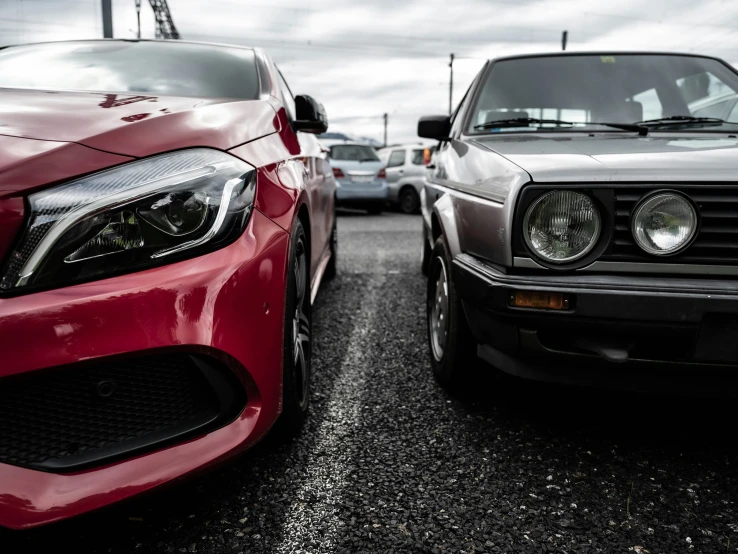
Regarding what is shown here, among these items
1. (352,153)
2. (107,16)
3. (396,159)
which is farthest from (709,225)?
(107,16)

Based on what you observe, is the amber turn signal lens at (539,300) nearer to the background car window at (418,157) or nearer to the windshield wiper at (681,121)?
the windshield wiper at (681,121)

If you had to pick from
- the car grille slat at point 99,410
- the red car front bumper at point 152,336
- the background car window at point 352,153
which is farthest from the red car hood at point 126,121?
the background car window at point 352,153

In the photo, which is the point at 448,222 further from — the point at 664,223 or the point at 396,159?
the point at 396,159

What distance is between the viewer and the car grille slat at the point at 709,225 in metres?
1.82

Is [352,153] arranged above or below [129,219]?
below

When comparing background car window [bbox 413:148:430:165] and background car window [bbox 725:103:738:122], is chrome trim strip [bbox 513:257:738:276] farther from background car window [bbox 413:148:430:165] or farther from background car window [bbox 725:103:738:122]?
background car window [bbox 413:148:430:165]

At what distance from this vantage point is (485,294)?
6.49 ft

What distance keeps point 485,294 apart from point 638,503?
77 cm

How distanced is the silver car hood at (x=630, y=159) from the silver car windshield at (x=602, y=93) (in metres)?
0.50

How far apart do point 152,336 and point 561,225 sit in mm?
1211

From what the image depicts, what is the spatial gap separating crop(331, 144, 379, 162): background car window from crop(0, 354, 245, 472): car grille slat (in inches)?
470

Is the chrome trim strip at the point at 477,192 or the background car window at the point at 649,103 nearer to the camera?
the chrome trim strip at the point at 477,192

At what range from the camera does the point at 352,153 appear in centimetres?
1330

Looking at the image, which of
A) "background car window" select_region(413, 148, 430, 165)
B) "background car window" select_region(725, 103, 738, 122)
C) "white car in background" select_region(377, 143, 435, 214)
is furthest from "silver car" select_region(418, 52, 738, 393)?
"background car window" select_region(413, 148, 430, 165)
